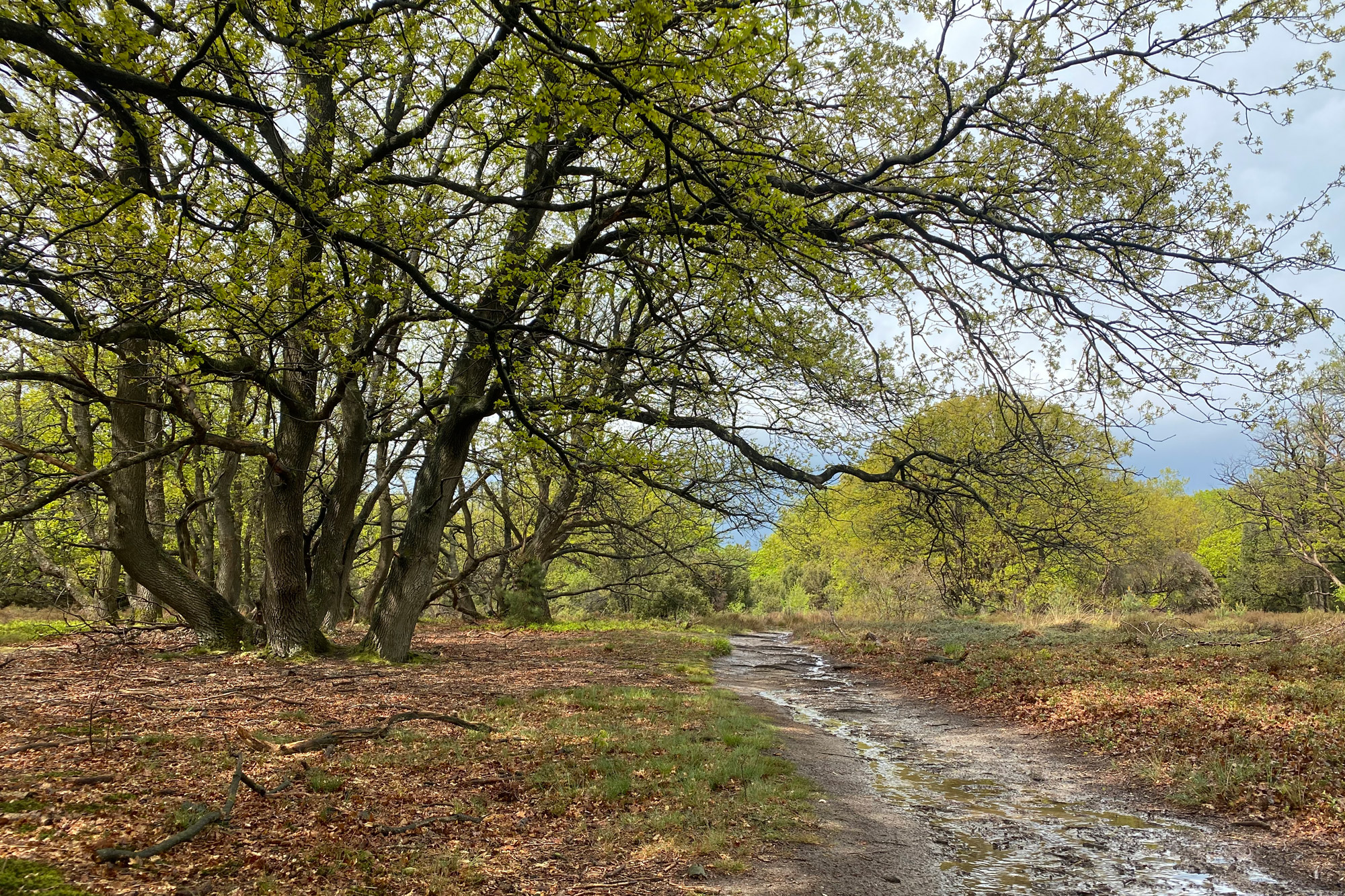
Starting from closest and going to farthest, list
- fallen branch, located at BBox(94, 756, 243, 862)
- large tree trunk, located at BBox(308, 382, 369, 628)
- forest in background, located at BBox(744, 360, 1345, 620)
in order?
fallen branch, located at BBox(94, 756, 243, 862) → forest in background, located at BBox(744, 360, 1345, 620) → large tree trunk, located at BBox(308, 382, 369, 628)

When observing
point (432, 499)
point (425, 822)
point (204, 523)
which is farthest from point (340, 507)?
point (204, 523)

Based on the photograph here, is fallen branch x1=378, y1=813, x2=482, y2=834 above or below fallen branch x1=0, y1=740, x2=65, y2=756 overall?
below

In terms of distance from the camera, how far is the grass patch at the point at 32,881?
310cm

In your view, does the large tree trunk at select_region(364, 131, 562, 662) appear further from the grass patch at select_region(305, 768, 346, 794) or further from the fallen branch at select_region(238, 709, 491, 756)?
the grass patch at select_region(305, 768, 346, 794)

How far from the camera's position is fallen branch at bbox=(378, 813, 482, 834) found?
4.72 m

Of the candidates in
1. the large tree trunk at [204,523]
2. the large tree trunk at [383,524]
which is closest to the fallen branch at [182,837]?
the large tree trunk at [204,523]

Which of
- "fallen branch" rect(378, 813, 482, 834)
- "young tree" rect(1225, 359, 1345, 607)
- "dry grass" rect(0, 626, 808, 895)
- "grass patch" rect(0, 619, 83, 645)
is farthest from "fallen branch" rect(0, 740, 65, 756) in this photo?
"young tree" rect(1225, 359, 1345, 607)

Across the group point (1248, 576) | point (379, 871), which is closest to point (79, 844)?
point (379, 871)

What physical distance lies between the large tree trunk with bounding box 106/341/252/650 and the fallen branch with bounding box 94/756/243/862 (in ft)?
28.5

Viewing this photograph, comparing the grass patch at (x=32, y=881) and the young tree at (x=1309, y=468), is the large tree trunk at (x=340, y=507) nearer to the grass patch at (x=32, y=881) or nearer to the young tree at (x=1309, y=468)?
the grass patch at (x=32, y=881)

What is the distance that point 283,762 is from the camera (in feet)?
19.1

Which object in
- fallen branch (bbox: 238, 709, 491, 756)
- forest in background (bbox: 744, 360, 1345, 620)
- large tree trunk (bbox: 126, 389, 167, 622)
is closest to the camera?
fallen branch (bbox: 238, 709, 491, 756)

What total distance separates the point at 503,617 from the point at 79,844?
20.5 m

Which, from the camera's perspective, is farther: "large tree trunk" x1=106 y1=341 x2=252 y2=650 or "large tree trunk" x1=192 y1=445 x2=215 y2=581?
"large tree trunk" x1=192 y1=445 x2=215 y2=581
